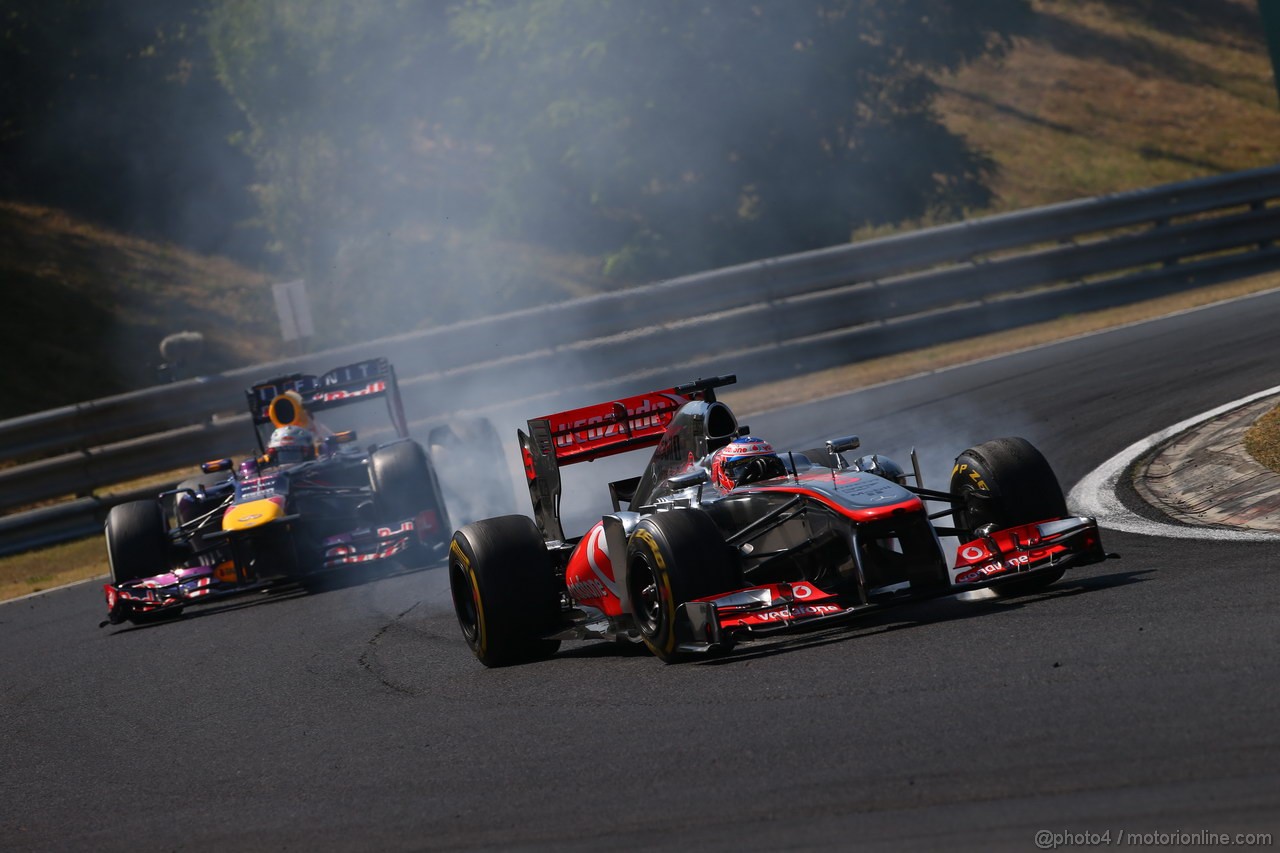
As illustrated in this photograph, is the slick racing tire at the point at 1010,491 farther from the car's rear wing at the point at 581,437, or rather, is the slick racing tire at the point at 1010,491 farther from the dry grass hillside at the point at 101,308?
the dry grass hillside at the point at 101,308

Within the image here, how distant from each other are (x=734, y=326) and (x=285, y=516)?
6938 mm

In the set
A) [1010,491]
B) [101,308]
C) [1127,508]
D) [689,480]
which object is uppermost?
[101,308]

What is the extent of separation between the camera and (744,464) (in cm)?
762

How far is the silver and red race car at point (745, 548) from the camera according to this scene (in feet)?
21.9

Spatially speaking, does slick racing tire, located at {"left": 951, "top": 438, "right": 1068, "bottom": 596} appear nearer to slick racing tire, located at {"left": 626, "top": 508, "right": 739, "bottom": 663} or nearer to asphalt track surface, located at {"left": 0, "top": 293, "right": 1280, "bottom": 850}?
asphalt track surface, located at {"left": 0, "top": 293, "right": 1280, "bottom": 850}

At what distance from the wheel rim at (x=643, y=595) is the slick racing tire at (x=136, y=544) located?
6.27m

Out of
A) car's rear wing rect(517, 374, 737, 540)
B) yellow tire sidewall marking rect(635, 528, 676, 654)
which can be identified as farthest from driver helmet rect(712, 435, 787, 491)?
car's rear wing rect(517, 374, 737, 540)

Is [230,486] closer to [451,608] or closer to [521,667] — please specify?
[451,608]

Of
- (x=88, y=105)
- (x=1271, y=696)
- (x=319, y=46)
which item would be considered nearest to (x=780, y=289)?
(x=319, y=46)

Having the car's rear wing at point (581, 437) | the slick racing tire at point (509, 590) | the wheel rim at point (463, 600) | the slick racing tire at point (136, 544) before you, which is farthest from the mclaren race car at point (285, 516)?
the slick racing tire at point (509, 590)

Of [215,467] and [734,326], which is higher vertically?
[734,326]

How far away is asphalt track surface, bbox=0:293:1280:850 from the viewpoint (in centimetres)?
430

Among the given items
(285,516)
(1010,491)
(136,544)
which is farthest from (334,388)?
(1010,491)

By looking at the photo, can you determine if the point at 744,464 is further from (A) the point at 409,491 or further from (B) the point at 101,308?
(B) the point at 101,308
